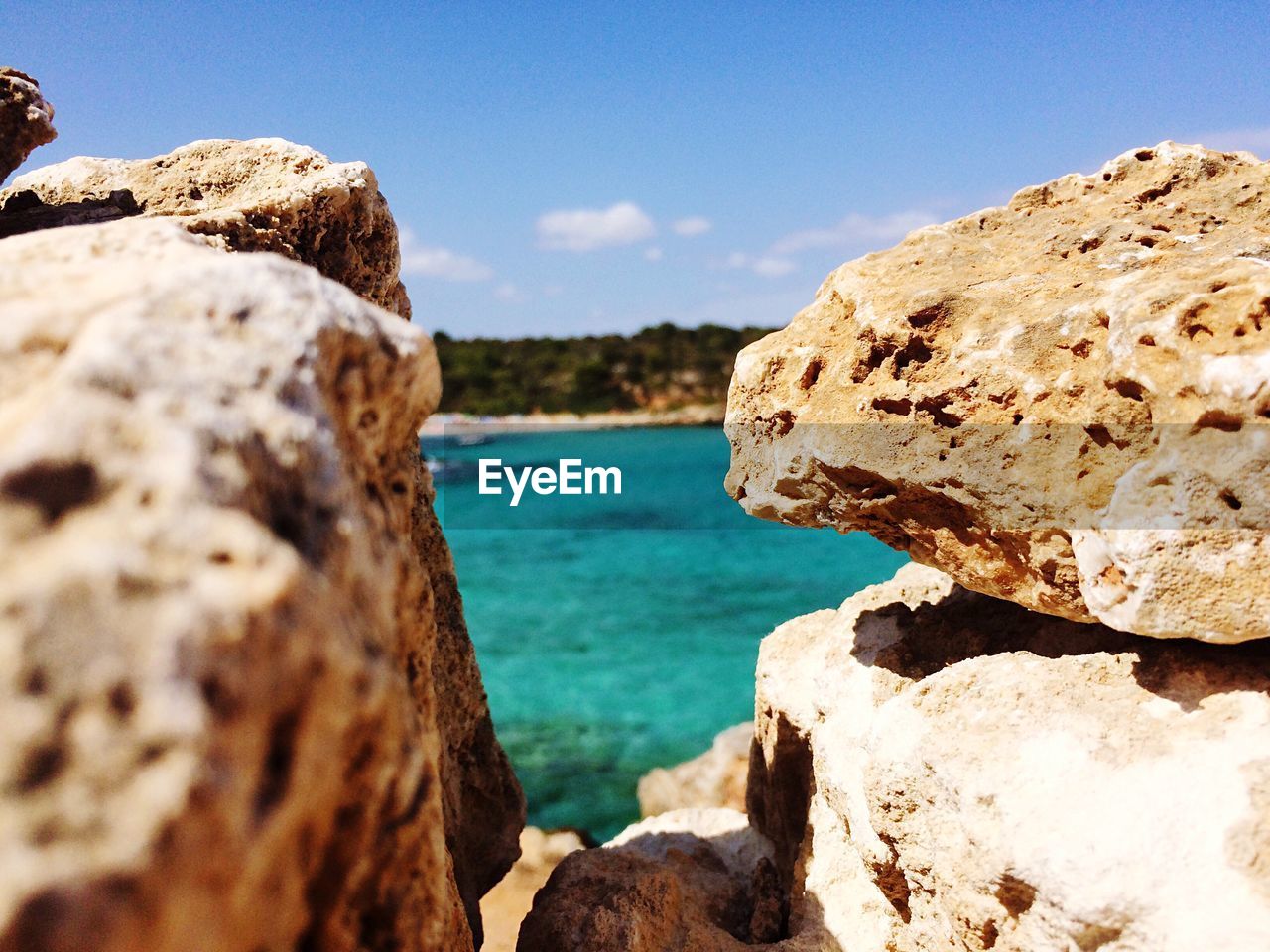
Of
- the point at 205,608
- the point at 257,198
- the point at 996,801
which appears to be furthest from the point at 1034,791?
the point at 257,198

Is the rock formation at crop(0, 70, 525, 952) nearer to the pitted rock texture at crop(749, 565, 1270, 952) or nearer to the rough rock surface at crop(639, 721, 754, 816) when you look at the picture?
the pitted rock texture at crop(749, 565, 1270, 952)

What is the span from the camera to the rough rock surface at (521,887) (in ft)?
15.6

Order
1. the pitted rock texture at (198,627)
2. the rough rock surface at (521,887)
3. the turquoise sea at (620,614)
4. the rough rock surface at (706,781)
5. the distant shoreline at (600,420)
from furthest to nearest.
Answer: the distant shoreline at (600,420) < the turquoise sea at (620,614) < the rough rock surface at (706,781) < the rough rock surface at (521,887) < the pitted rock texture at (198,627)

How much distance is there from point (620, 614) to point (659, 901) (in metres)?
12.9

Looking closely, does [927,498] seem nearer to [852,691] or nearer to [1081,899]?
[852,691]

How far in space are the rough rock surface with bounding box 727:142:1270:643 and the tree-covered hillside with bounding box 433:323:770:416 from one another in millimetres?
39471

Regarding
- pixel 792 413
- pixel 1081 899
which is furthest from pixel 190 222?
pixel 1081 899

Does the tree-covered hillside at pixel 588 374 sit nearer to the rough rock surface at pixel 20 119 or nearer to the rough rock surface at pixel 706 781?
the rough rock surface at pixel 706 781

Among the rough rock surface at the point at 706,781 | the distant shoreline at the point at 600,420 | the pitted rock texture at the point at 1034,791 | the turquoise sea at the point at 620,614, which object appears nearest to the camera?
the pitted rock texture at the point at 1034,791

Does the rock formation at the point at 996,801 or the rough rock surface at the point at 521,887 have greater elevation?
the rock formation at the point at 996,801

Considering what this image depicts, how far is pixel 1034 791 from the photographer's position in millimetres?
2131

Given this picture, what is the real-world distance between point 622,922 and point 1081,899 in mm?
1415

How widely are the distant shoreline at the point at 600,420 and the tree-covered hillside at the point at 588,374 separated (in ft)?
1.20

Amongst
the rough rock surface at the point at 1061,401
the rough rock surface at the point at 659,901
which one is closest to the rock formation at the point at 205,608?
the rough rock surface at the point at 659,901
